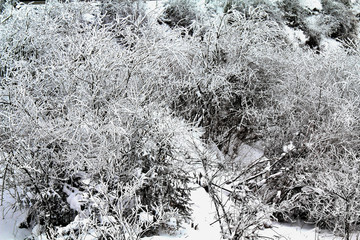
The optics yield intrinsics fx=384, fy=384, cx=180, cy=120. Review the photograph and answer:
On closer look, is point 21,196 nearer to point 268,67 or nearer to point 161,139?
point 161,139

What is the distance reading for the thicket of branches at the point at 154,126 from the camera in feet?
18.6

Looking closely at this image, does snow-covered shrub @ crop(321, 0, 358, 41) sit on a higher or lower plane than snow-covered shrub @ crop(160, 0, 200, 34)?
higher

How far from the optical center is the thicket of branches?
5680mm

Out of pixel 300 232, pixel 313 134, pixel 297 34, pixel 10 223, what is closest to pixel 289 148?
pixel 313 134

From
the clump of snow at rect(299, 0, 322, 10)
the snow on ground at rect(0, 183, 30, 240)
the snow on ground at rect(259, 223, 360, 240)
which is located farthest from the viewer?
the clump of snow at rect(299, 0, 322, 10)

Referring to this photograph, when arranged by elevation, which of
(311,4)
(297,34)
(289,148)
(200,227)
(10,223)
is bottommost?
(10,223)

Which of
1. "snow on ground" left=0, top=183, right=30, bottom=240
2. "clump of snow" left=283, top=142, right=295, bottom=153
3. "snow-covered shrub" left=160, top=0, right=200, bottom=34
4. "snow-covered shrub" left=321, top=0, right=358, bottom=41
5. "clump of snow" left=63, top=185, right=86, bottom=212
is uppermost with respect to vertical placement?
"snow-covered shrub" left=321, top=0, right=358, bottom=41

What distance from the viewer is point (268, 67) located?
10.3m

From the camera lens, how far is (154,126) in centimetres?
595

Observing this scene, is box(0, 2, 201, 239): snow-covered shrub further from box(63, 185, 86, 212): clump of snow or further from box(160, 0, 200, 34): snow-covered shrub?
box(160, 0, 200, 34): snow-covered shrub

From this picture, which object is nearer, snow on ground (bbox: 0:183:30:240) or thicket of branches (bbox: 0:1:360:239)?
thicket of branches (bbox: 0:1:360:239)

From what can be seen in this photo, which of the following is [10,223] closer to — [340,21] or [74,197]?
[74,197]

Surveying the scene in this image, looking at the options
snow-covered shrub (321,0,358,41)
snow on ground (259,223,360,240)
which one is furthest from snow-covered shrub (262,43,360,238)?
snow-covered shrub (321,0,358,41)

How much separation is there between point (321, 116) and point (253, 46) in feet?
8.44
